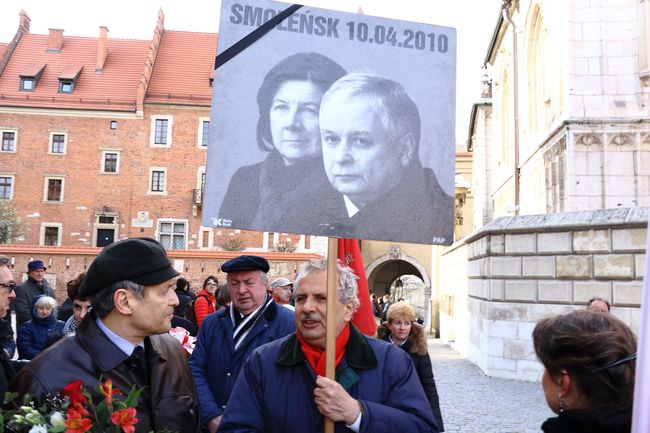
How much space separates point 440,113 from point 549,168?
1604 centimetres

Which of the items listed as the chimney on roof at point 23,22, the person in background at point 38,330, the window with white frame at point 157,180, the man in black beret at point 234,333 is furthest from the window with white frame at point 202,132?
the man in black beret at point 234,333

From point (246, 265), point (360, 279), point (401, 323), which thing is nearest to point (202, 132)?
point (401, 323)

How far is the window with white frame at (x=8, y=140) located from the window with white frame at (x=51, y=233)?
18.6 feet

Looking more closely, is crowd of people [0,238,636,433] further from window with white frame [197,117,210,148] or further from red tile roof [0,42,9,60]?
red tile roof [0,42,9,60]

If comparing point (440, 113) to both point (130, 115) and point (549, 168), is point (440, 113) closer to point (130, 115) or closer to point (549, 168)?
point (549, 168)

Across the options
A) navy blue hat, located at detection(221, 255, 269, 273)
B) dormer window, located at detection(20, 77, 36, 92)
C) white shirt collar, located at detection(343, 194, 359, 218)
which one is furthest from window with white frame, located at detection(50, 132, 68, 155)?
white shirt collar, located at detection(343, 194, 359, 218)

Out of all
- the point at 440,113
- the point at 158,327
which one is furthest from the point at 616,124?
the point at 158,327

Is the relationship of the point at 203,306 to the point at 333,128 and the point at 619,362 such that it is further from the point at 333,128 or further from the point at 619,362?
the point at 619,362

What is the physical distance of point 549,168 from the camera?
59.2 ft

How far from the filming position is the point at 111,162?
143ft

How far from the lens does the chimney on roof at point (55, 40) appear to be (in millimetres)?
48031

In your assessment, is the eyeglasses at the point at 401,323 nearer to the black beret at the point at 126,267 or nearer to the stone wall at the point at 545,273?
the black beret at the point at 126,267

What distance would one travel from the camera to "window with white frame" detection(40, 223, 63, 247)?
140ft

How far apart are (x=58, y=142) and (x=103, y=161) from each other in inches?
129
